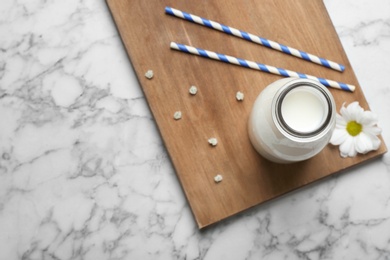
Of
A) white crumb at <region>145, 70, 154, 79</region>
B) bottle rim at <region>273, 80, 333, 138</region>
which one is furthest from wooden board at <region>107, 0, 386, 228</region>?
bottle rim at <region>273, 80, 333, 138</region>

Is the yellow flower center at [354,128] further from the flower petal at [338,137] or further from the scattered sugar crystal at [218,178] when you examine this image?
the scattered sugar crystal at [218,178]

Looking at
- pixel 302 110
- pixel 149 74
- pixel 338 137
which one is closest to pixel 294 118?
pixel 302 110

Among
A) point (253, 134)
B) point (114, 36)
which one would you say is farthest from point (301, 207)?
point (114, 36)

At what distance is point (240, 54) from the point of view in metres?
0.83

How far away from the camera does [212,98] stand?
0.82m

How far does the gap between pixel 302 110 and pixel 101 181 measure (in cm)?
34

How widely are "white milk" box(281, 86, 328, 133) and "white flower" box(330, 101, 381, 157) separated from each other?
10 centimetres

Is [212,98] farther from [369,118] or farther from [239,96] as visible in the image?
[369,118]

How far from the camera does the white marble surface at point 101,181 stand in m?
0.84

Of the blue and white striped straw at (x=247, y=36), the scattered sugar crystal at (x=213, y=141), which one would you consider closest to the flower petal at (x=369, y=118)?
the blue and white striped straw at (x=247, y=36)

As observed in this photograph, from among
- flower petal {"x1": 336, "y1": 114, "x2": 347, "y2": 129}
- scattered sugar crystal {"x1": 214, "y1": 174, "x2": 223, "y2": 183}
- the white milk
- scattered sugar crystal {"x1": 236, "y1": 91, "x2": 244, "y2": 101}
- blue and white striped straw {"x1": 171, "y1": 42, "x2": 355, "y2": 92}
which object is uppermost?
blue and white striped straw {"x1": 171, "y1": 42, "x2": 355, "y2": 92}

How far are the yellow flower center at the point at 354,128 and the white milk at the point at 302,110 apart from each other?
12cm

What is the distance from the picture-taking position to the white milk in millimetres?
730

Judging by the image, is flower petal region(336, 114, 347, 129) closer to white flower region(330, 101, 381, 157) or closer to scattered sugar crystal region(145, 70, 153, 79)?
white flower region(330, 101, 381, 157)
